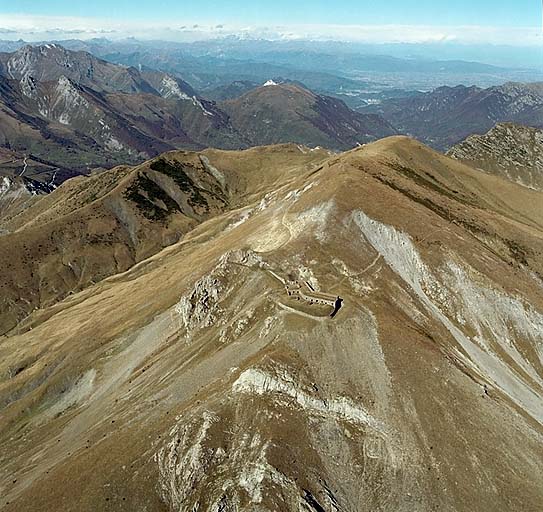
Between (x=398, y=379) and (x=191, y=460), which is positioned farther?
(x=398, y=379)

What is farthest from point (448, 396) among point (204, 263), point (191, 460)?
point (204, 263)

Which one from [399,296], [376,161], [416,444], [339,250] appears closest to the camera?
[416,444]

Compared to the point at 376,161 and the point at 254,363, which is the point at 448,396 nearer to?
the point at 254,363

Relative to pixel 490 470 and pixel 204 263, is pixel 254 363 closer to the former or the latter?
pixel 490 470

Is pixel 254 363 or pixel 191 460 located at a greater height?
pixel 254 363

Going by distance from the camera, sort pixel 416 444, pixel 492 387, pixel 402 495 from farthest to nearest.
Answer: pixel 492 387, pixel 416 444, pixel 402 495

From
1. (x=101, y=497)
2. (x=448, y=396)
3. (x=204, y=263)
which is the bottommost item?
(x=204, y=263)
